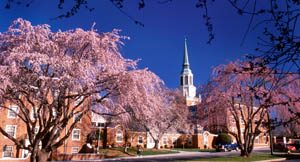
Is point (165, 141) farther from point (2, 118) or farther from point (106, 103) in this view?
point (106, 103)

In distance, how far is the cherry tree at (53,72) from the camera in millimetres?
19391

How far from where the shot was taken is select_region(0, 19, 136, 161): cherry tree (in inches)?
763

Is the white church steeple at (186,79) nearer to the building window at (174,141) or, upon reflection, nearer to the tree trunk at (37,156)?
the building window at (174,141)

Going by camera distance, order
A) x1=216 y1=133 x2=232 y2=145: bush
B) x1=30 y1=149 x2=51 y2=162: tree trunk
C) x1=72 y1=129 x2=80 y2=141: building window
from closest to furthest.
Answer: x1=30 y1=149 x2=51 y2=162: tree trunk → x1=72 y1=129 x2=80 y2=141: building window → x1=216 y1=133 x2=232 y2=145: bush

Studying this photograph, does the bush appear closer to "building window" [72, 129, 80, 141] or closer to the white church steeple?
"building window" [72, 129, 80, 141]

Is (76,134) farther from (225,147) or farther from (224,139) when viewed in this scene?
(224,139)

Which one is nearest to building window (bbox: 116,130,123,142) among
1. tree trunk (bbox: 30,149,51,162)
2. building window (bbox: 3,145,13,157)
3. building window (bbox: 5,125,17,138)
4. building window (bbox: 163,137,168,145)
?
building window (bbox: 163,137,168,145)

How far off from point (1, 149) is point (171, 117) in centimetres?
2799

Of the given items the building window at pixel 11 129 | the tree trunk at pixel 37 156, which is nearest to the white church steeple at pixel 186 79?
the building window at pixel 11 129

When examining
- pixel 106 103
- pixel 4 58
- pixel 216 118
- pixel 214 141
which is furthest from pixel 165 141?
pixel 4 58

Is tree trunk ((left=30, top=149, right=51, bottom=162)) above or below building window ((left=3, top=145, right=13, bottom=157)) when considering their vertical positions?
above

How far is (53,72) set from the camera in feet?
65.6

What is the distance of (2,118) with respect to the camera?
3806cm

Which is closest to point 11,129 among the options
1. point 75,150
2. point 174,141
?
point 75,150
